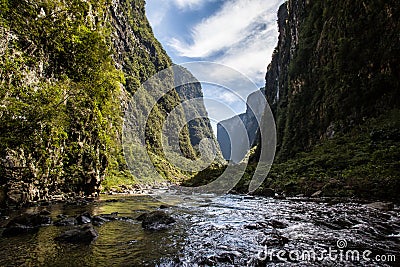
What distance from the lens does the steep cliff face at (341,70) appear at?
1933 centimetres

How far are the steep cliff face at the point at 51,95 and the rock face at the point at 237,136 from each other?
44.8ft

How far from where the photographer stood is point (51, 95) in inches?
288

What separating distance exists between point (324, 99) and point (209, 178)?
18.2 meters

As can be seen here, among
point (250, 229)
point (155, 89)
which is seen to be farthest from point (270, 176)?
point (155, 89)

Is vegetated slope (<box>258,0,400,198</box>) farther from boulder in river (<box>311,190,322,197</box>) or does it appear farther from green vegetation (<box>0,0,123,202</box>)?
green vegetation (<box>0,0,123,202</box>)

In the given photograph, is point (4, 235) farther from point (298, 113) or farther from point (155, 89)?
point (155, 89)

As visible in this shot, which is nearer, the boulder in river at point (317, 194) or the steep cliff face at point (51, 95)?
the steep cliff face at point (51, 95)

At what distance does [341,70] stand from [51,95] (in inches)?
1078

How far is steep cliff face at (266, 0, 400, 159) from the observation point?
1933 cm

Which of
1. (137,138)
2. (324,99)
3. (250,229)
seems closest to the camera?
(250,229)

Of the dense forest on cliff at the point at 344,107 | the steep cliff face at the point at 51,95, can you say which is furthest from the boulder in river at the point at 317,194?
the steep cliff face at the point at 51,95

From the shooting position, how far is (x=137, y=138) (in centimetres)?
8425

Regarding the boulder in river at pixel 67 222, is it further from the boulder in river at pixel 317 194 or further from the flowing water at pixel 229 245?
the boulder in river at pixel 317 194

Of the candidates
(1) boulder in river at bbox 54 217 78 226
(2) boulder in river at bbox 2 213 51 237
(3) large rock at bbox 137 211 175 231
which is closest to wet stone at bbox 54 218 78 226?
(1) boulder in river at bbox 54 217 78 226
